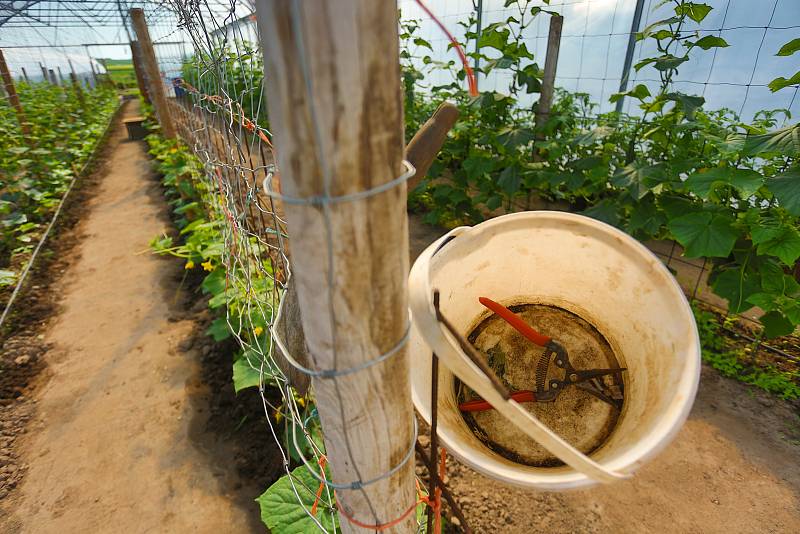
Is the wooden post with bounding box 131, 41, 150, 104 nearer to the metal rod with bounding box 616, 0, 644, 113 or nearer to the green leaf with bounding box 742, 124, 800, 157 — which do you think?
the metal rod with bounding box 616, 0, 644, 113

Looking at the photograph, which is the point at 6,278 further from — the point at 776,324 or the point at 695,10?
the point at 776,324

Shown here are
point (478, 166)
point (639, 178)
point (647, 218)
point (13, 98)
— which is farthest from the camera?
point (13, 98)

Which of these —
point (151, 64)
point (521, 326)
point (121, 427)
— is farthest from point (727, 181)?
point (151, 64)

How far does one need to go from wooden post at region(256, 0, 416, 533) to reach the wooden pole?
6093 millimetres

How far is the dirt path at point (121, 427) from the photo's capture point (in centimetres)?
189

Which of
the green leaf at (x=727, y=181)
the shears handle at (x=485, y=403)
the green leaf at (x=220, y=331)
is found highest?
the green leaf at (x=727, y=181)

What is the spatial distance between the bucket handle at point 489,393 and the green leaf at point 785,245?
193 cm

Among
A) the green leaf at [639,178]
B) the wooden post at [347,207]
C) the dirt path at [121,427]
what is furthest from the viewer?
the green leaf at [639,178]

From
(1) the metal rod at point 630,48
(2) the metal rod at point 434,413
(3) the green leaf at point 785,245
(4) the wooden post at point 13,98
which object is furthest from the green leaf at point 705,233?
(4) the wooden post at point 13,98

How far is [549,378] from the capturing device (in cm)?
144

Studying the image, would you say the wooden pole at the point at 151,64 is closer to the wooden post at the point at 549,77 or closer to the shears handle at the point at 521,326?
the wooden post at the point at 549,77

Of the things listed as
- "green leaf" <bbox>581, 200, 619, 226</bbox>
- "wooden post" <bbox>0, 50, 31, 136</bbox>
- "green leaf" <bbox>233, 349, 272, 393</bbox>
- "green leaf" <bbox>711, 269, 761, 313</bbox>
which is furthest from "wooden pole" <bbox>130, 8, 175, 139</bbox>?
"green leaf" <bbox>711, 269, 761, 313</bbox>

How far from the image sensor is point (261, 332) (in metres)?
2.18

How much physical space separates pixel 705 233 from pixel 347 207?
7.39 feet
